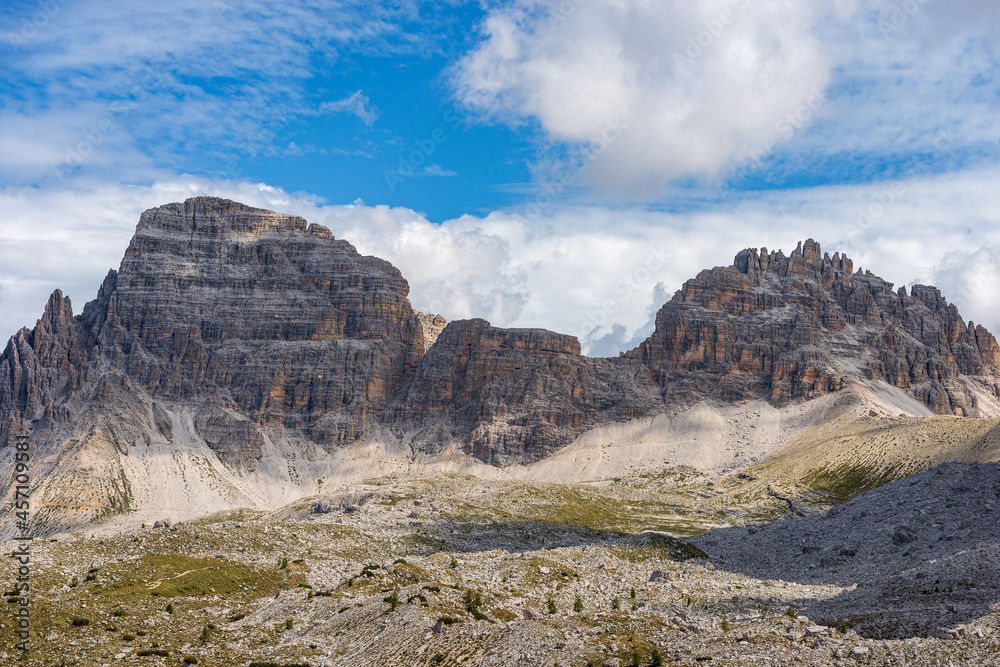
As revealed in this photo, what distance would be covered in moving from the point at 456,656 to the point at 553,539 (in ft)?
299

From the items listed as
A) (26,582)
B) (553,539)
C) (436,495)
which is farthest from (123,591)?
(436,495)

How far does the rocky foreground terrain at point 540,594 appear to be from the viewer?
55.2 m

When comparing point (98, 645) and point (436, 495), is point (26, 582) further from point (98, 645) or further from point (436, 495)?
point (436, 495)

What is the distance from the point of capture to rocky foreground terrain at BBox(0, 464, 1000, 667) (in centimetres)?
5519

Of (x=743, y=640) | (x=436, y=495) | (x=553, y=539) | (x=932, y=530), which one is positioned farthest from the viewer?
(x=436, y=495)

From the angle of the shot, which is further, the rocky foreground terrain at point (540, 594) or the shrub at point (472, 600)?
the shrub at point (472, 600)

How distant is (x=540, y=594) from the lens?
291 ft

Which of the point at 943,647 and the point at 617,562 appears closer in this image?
the point at 943,647

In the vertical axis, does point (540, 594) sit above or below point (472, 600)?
below

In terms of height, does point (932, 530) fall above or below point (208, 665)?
above

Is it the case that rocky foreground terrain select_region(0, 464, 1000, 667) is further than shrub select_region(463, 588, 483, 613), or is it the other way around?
shrub select_region(463, 588, 483, 613)

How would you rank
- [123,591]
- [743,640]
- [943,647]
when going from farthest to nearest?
[123,591]
[743,640]
[943,647]

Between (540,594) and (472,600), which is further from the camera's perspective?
(540,594)

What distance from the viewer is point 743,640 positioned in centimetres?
5550
